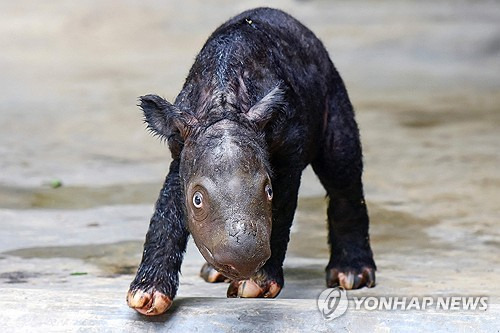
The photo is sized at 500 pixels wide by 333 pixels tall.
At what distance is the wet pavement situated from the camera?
5.11m

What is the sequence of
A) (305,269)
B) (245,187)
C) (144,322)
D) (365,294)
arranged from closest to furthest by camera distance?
(245,187) → (144,322) → (365,294) → (305,269)

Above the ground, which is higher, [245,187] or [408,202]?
[245,187]

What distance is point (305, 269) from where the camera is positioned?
7.18m

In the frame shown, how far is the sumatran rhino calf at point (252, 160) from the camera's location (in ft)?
15.0

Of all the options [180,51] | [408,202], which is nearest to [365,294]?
[408,202]

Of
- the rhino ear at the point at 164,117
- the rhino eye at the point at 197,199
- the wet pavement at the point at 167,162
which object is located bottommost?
the wet pavement at the point at 167,162

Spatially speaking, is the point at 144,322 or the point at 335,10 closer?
the point at 144,322

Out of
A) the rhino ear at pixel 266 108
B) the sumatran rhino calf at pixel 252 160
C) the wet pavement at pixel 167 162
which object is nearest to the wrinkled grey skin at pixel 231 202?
the sumatran rhino calf at pixel 252 160

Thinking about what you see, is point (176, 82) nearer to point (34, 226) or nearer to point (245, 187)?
point (34, 226)

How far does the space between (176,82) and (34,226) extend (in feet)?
22.2

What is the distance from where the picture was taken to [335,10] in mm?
18359

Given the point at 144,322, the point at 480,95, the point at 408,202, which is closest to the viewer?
the point at 144,322

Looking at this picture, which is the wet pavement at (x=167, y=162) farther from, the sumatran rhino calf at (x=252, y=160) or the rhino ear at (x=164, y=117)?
the rhino ear at (x=164, y=117)

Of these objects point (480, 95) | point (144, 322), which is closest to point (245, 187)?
point (144, 322)
